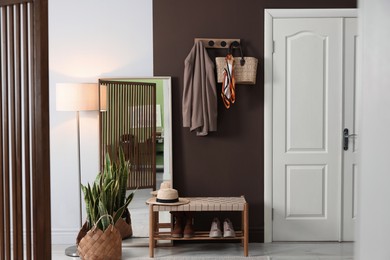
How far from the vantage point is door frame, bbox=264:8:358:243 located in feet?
16.4

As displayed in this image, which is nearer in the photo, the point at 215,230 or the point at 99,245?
the point at 99,245

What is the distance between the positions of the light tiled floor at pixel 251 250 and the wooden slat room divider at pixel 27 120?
2805mm

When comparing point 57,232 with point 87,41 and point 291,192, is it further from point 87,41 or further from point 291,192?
point 291,192

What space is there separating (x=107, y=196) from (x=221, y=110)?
4.53ft

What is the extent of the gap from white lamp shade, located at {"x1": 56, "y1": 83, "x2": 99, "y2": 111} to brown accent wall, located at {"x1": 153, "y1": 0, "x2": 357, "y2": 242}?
0.73 meters

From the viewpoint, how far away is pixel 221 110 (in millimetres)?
5047

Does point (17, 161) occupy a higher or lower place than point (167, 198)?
higher

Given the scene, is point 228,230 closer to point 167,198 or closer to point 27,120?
point 167,198

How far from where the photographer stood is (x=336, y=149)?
5.05 metres

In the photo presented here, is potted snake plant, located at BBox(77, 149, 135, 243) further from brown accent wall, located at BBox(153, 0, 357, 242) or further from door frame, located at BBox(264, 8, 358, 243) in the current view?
door frame, located at BBox(264, 8, 358, 243)

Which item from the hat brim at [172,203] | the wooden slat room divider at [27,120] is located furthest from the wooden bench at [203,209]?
the wooden slat room divider at [27,120]

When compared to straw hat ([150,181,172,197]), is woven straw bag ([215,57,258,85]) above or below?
above

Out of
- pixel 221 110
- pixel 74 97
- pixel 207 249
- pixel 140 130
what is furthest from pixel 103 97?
pixel 207 249

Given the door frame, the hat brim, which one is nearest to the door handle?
the door frame
